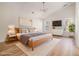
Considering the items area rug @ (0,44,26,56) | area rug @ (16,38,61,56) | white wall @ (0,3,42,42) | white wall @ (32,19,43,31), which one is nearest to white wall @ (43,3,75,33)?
white wall @ (32,19,43,31)

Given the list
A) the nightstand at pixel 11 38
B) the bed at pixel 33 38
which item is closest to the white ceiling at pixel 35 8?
the bed at pixel 33 38

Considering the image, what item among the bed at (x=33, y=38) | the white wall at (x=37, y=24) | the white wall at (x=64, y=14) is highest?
the white wall at (x=64, y=14)

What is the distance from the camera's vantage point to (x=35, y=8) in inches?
82.7

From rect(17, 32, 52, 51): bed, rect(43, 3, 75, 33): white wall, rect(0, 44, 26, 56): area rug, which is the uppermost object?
rect(43, 3, 75, 33): white wall

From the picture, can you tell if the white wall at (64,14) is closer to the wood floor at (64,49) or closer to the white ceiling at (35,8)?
the white ceiling at (35,8)

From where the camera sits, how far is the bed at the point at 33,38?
207 centimetres

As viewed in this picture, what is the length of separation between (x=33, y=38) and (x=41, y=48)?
0.98 ft

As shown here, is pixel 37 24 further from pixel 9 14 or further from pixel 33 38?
pixel 9 14

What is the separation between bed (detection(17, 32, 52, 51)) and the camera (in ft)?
6.79

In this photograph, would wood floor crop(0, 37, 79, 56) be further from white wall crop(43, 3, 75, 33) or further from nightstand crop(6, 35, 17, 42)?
white wall crop(43, 3, 75, 33)

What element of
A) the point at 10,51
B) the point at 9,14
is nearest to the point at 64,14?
the point at 9,14

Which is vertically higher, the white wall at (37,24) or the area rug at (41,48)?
the white wall at (37,24)

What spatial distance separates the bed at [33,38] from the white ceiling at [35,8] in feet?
1.40

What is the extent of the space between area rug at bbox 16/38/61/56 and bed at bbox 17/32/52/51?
81 mm
